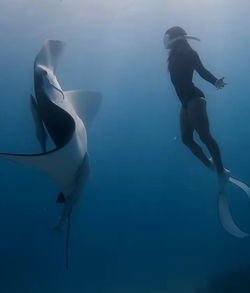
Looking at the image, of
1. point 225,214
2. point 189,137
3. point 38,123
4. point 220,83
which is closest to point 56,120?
point 38,123

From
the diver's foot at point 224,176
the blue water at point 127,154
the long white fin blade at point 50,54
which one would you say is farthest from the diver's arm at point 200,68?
the blue water at point 127,154

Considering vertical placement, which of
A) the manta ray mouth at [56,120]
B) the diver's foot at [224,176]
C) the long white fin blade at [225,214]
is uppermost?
the manta ray mouth at [56,120]

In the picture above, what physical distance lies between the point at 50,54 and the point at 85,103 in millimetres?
1005

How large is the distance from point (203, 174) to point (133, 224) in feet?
24.5

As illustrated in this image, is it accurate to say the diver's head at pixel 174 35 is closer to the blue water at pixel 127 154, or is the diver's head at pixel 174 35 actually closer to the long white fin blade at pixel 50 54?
the long white fin blade at pixel 50 54

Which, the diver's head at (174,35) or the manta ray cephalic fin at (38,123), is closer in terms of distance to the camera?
the manta ray cephalic fin at (38,123)

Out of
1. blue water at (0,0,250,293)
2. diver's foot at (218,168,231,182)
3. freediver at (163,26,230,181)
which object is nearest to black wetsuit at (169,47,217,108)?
freediver at (163,26,230,181)

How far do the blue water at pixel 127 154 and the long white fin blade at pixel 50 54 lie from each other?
11906 mm

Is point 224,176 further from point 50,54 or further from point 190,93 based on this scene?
point 50,54

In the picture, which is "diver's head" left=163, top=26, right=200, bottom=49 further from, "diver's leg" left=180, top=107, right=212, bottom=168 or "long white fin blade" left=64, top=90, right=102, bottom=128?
"long white fin blade" left=64, top=90, right=102, bottom=128

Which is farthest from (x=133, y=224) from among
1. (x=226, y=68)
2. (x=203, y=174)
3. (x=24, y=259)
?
(x=226, y=68)

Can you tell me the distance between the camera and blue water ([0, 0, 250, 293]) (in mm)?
18734

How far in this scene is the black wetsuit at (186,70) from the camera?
5.98 meters

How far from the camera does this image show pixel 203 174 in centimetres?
2719
